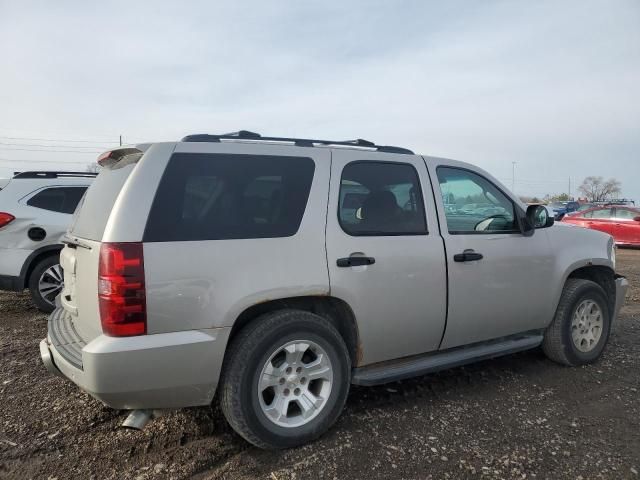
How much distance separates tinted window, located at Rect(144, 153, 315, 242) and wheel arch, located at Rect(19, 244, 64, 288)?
13.3ft

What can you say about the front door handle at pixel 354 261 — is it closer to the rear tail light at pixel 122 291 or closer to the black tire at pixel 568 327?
the rear tail light at pixel 122 291

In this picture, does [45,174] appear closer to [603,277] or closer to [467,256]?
[467,256]

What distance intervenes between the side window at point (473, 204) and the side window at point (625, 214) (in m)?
13.3

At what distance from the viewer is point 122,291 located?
8.18ft

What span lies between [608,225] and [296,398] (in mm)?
15443

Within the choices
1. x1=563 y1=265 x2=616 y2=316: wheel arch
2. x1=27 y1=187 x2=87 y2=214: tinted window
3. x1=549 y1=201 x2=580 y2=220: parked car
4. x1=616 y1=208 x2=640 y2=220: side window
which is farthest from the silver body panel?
x1=549 y1=201 x2=580 y2=220: parked car

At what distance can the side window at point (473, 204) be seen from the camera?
12.3 ft

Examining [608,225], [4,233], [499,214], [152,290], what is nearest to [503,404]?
[499,214]

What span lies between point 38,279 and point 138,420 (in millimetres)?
4105

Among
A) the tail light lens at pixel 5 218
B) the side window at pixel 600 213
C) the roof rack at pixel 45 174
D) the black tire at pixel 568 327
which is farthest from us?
the side window at pixel 600 213

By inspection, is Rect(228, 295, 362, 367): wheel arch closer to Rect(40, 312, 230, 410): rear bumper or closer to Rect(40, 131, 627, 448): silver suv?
Rect(40, 131, 627, 448): silver suv

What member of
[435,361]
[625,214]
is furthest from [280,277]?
[625,214]

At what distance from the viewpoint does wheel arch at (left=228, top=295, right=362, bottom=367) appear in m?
2.97

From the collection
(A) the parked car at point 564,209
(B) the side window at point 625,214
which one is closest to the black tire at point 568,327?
(B) the side window at point 625,214
